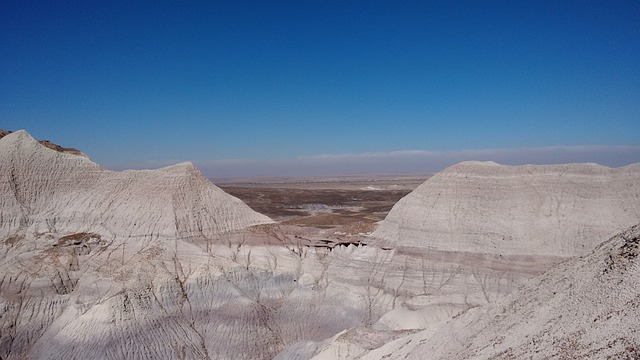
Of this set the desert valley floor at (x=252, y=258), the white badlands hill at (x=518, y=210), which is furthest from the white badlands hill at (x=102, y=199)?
the white badlands hill at (x=518, y=210)

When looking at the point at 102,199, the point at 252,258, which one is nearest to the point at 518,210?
the point at 252,258

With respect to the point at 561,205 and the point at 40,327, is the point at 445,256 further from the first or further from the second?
the point at 40,327

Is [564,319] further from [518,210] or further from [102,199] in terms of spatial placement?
[102,199]

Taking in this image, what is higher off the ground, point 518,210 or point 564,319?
point 518,210

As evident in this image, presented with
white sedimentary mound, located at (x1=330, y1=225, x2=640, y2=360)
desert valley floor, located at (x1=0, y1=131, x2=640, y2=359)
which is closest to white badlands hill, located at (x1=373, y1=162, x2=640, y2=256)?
desert valley floor, located at (x1=0, y1=131, x2=640, y2=359)

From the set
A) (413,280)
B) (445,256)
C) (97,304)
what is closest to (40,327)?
(97,304)

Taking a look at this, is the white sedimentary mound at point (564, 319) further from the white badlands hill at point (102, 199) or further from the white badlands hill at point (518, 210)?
the white badlands hill at point (102, 199)

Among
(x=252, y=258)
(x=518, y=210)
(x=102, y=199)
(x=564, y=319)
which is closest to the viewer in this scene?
(x=564, y=319)

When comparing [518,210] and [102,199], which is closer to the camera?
[518,210]
